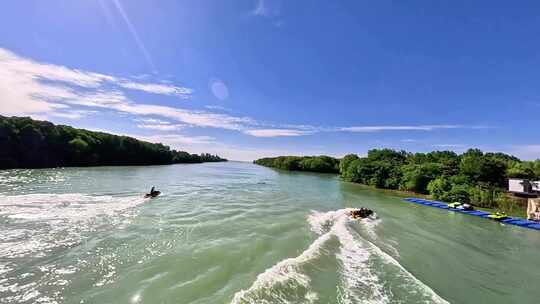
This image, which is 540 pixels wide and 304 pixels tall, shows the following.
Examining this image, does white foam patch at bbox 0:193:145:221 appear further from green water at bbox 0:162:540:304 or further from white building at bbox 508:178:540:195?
white building at bbox 508:178:540:195

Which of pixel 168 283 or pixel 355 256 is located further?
pixel 355 256

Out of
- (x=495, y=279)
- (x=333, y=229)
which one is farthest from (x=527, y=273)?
(x=333, y=229)

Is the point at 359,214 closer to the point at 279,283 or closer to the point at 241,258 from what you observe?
the point at 241,258

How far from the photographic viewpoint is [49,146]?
7638 centimetres

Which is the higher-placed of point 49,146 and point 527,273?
point 49,146

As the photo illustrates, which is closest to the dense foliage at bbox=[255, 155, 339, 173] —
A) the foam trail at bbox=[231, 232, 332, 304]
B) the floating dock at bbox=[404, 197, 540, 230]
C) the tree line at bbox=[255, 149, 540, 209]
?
the tree line at bbox=[255, 149, 540, 209]

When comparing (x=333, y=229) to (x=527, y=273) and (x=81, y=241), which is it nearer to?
(x=527, y=273)

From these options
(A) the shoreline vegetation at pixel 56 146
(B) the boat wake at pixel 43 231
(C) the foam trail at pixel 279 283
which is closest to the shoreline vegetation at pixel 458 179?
(C) the foam trail at pixel 279 283

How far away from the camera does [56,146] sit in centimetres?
7800

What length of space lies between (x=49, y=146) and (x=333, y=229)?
93385 millimetres

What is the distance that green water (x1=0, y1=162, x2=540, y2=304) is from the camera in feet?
27.7

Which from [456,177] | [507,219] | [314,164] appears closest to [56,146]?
[314,164]

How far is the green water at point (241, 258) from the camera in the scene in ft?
27.7

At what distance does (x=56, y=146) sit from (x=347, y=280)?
9795cm
